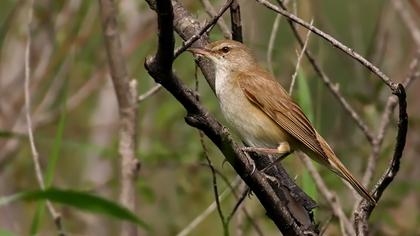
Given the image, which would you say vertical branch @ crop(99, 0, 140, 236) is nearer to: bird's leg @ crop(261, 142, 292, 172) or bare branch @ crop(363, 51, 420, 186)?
bird's leg @ crop(261, 142, 292, 172)

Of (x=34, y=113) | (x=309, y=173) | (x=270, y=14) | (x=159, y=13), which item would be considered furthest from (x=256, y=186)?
(x=270, y=14)

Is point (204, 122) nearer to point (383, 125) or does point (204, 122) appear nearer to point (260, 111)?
point (260, 111)

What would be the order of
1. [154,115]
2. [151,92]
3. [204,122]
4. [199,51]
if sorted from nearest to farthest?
[204,122] < [199,51] < [151,92] < [154,115]

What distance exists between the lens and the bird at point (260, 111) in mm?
3848

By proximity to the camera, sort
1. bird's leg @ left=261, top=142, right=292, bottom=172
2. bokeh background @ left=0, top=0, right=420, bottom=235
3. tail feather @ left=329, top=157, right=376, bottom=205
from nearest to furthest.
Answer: tail feather @ left=329, top=157, right=376, bottom=205 < bird's leg @ left=261, top=142, right=292, bottom=172 < bokeh background @ left=0, top=0, right=420, bottom=235

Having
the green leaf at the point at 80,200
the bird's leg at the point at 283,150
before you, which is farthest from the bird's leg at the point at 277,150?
the green leaf at the point at 80,200

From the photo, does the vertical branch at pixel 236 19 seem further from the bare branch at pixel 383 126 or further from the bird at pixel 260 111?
the bare branch at pixel 383 126

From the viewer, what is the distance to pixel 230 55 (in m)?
4.12

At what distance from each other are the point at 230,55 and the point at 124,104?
1.70 feet

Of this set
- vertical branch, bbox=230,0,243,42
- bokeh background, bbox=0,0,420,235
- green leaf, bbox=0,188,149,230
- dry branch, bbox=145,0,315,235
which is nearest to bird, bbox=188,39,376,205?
vertical branch, bbox=230,0,243,42

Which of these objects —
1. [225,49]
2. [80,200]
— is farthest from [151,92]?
[80,200]

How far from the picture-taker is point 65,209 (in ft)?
19.7

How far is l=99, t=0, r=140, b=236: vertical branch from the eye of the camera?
411 centimetres

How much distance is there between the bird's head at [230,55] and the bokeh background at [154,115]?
607 millimetres
